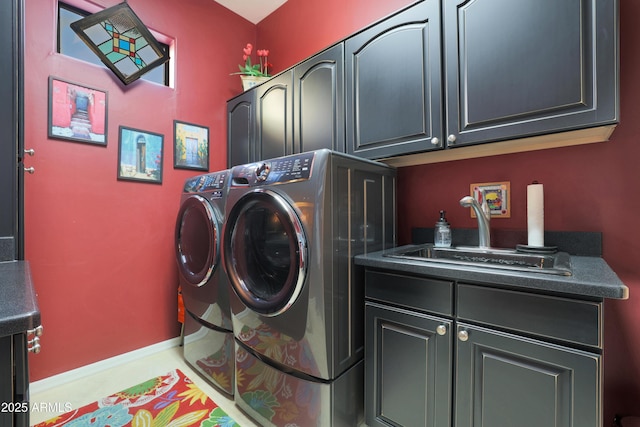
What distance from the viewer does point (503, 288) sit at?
1.00 metres

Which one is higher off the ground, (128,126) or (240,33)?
(240,33)

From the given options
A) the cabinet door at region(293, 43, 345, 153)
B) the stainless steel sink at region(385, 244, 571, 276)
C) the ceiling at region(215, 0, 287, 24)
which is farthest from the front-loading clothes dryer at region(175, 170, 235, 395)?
the ceiling at region(215, 0, 287, 24)

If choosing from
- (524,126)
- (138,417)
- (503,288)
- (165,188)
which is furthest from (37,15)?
(503,288)

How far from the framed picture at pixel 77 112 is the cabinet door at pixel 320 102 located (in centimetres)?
136

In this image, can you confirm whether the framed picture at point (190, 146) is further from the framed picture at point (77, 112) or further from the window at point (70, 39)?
the window at point (70, 39)

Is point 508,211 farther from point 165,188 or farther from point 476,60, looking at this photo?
point 165,188

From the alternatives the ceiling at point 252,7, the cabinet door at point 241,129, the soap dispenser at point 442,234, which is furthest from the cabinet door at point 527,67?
the ceiling at point 252,7

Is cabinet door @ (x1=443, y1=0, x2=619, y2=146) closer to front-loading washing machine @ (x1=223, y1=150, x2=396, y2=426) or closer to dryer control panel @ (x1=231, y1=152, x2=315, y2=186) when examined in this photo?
front-loading washing machine @ (x1=223, y1=150, x2=396, y2=426)

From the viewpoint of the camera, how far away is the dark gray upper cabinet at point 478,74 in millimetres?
1051

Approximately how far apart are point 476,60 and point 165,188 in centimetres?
225

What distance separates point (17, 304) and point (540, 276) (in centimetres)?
133

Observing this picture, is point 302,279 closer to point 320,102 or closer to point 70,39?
point 320,102

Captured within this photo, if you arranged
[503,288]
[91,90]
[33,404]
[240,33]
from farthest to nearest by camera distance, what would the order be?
[240,33] < [91,90] < [33,404] < [503,288]

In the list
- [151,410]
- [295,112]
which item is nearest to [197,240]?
[151,410]
